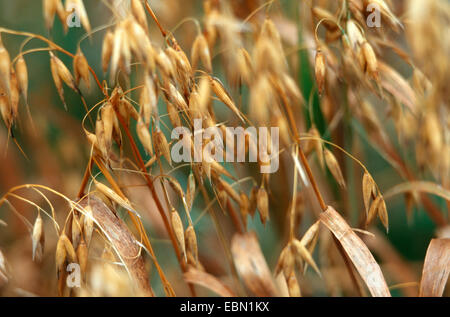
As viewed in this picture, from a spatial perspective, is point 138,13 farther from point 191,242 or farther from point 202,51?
point 191,242

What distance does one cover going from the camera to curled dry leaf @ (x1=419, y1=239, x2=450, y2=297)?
0.68m

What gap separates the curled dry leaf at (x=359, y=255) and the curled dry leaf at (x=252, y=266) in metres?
0.18

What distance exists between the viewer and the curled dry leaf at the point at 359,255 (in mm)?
668

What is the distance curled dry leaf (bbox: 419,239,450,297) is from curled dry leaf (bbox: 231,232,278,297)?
246 mm

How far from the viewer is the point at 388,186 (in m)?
1.21

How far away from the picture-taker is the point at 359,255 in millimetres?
685

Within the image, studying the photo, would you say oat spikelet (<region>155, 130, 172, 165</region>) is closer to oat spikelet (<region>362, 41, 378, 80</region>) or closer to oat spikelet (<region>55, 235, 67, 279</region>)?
oat spikelet (<region>55, 235, 67, 279</region>)

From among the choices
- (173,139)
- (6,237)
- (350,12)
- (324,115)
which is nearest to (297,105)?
(324,115)

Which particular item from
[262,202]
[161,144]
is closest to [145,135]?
[161,144]

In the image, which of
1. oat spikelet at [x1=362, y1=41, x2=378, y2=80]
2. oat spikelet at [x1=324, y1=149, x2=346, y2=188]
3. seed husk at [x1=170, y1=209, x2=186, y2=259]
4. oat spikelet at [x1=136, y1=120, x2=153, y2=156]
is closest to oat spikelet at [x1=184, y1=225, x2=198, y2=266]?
seed husk at [x1=170, y1=209, x2=186, y2=259]

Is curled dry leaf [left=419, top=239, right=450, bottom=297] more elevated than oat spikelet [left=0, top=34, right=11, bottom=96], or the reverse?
oat spikelet [left=0, top=34, right=11, bottom=96]

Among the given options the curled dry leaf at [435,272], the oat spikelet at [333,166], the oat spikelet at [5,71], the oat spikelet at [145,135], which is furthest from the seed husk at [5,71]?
the curled dry leaf at [435,272]

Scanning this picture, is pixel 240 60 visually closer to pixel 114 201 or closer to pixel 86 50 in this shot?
pixel 114 201
